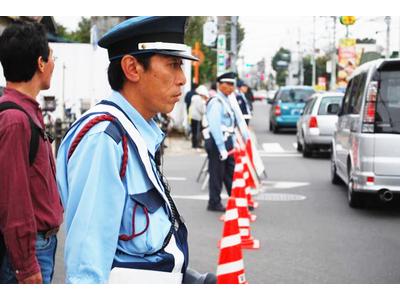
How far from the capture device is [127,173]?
2221 millimetres

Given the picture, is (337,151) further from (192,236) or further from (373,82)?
(192,236)

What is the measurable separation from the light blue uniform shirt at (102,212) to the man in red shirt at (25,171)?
0.63 m

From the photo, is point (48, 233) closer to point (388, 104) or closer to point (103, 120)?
point (103, 120)

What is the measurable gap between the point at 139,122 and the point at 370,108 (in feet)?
22.6

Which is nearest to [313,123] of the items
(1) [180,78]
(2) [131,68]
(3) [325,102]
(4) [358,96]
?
(3) [325,102]

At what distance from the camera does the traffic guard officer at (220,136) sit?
9.26m

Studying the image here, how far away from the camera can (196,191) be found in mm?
11836

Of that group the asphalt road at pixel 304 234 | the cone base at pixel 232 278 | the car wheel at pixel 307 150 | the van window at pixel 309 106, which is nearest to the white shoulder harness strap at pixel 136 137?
the cone base at pixel 232 278

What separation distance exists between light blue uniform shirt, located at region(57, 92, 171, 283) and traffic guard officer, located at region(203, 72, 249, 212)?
697cm

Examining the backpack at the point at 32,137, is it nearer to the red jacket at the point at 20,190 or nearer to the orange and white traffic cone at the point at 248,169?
the red jacket at the point at 20,190

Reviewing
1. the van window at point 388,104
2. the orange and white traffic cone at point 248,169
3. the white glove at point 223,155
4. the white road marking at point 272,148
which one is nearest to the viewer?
the van window at point 388,104

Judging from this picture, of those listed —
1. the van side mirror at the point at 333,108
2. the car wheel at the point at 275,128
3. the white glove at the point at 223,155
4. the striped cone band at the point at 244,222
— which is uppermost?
the van side mirror at the point at 333,108

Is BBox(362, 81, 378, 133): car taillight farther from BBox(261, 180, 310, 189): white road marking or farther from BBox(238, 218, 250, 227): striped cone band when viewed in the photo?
BBox(261, 180, 310, 189): white road marking
